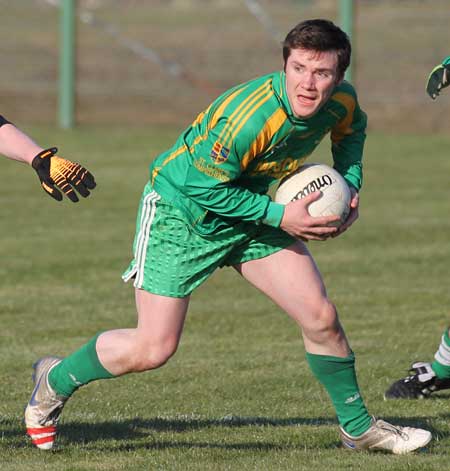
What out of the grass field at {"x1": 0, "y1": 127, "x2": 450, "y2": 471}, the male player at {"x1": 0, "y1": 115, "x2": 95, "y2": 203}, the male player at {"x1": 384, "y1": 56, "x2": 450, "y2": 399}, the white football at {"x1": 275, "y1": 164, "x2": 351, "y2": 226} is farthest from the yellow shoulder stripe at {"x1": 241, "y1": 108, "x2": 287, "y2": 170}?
the male player at {"x1": 384, "y1": 56, "x2": 450, "y2": 399}

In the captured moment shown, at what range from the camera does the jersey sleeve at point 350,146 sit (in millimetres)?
6355

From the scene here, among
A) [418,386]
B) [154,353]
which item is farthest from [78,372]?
[418,386]

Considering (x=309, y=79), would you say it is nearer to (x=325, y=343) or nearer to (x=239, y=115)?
(x=239, y=115)

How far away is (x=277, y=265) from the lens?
614cm

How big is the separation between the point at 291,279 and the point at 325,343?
35 centimetres

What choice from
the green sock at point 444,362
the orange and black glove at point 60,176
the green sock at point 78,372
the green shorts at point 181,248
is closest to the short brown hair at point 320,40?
the green shorts at point 181,248

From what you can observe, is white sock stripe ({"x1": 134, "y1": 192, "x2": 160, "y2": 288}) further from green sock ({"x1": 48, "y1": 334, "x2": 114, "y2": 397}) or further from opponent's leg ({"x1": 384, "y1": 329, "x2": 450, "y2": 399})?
opponent's leg ({"x1": 384, "y1": 329, "x2": 450, "y2": 399})

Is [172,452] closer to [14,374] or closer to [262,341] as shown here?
[14,374]

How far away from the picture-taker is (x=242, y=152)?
5812mm

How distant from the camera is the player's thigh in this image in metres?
6.07

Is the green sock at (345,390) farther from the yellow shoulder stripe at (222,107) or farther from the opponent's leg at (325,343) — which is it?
the yellow shoulder stripe at (222,107)

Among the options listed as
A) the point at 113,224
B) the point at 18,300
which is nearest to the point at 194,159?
the point at 18,300

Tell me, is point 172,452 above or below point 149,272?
below

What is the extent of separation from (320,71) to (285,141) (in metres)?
0.37
